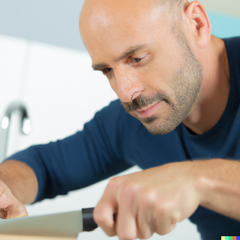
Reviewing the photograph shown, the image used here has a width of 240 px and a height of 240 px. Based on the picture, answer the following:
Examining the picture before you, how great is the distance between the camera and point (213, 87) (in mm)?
576

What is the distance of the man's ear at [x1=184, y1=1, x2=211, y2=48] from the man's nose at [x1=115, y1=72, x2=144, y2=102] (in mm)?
150

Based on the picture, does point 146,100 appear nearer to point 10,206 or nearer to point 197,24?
point 197,24

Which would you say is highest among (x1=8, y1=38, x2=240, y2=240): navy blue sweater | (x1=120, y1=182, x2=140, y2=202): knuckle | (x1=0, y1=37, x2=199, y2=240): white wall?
(x1=0, y1=37, x2=199, y2=240): white wall

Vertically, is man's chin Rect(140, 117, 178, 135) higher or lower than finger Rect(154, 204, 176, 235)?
higher

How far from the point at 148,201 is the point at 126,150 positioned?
18.0 inches

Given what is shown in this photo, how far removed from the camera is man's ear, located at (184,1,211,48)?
0.53 metres

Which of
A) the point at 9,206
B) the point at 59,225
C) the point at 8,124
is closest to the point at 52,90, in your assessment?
the point at 8,124

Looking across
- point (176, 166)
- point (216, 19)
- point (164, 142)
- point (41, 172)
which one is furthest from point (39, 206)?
point (216, 19)

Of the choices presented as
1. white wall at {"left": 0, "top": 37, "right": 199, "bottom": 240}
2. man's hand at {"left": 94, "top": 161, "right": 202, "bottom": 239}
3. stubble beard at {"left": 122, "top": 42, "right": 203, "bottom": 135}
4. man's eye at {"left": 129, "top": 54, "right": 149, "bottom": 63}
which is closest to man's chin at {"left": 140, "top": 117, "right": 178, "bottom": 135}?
stubble beard at {"left": 122, "top": 42, "right": 203, "bottom": 135}

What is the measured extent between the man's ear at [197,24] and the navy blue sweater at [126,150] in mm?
61

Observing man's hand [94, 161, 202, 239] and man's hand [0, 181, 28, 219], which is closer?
man's hand [94, 161, 202, 239]

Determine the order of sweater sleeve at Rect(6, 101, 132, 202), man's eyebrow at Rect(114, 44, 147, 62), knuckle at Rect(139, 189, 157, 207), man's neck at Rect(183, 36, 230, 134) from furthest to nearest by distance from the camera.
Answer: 1. sweater sleeve at Rect(6, 101, 132, 202)
2. man's neck at Rect(183, 36, 230, 134)
3. man's eyebrow at Rect(114, 44, 147, 62)
4. knuckle at Rect(139, 189, 157, 207)

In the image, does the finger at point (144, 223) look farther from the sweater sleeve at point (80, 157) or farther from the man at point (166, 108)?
the sweater sleeve at point (80, 157)

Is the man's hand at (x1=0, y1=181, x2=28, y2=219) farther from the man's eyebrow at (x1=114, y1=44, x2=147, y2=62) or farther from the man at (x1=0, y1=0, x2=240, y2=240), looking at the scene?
the man's eyebrow at (x1=114, y1=44, x2=147, y2=62)
